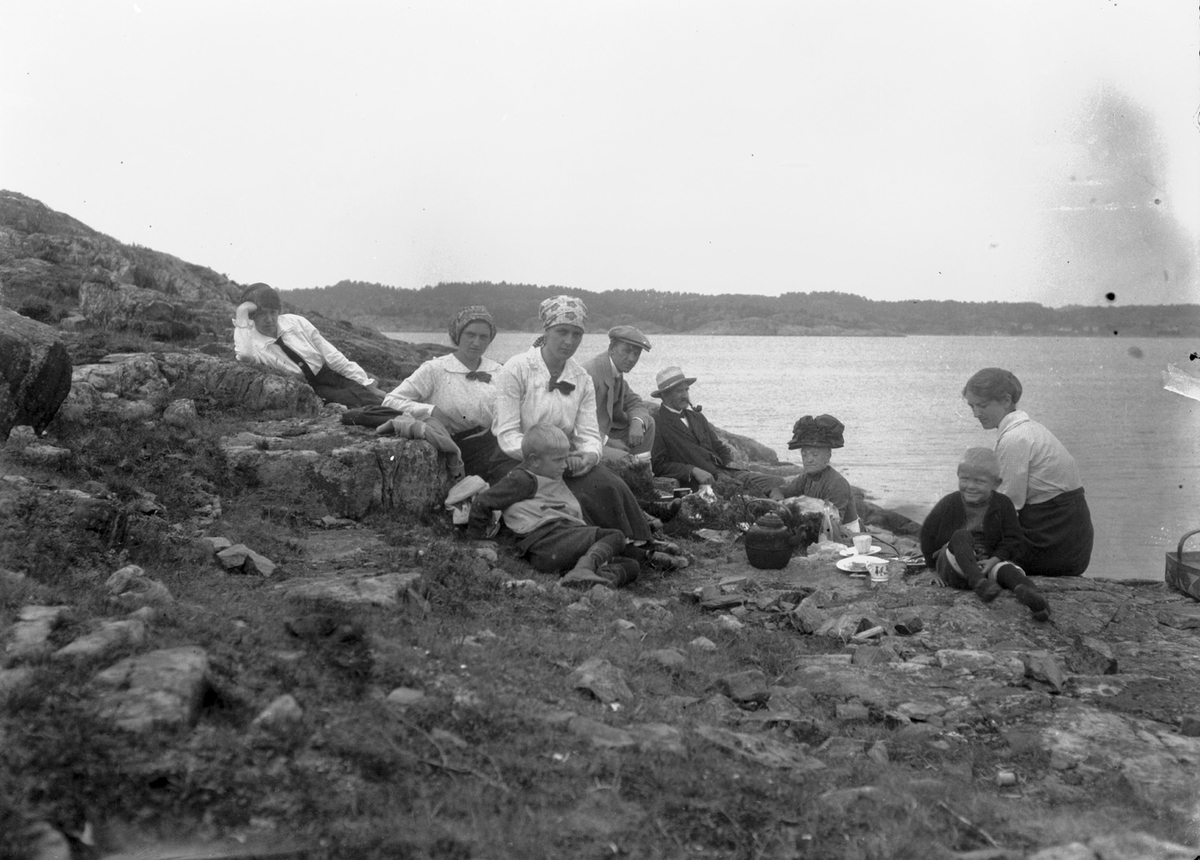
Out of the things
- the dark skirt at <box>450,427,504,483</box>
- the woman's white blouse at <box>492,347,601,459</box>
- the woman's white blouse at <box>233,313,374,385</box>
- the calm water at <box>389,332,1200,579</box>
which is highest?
the woman's white blouse at <box>233,313,374,385</box>

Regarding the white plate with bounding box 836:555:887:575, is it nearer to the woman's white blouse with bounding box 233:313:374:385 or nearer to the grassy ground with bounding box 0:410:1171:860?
the grassy ground with bounding box 0:410:1171:860

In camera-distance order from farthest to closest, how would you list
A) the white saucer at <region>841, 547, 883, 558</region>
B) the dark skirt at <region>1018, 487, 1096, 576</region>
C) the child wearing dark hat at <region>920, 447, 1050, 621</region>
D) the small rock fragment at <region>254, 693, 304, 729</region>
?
the white saucer at <region>841, 547, 883, 558</region>, the dark skirt at <region>1018, 487, 1096, 576</region>, the child wearing dark hat at <region>920, 447, 1050, 621</region>, the small rock fragment at <region>254, 693, 304, 729</region>

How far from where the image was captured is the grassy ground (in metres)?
2.74

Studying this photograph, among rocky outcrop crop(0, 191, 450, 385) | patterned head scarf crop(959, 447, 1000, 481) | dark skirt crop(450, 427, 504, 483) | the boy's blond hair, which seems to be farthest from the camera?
rocky outcrop crop(0, 191, 450, 385)

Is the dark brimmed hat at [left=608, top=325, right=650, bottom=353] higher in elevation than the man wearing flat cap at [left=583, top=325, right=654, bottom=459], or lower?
higher

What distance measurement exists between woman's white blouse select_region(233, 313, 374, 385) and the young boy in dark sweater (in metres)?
3.45

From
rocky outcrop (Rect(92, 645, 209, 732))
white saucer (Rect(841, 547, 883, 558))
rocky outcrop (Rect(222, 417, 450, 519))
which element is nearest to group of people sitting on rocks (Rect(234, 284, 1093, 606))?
rocky outcrop (Rect(222, 417, 450, 519))

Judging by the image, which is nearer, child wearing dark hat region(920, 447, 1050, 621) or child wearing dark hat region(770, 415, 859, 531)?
child wearing dark hat region(920, 447, 1050, 621)

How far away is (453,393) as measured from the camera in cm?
809

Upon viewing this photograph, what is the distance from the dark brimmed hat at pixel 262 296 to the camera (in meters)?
9.47

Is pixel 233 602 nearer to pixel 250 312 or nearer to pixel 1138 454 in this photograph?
pixel 250 312

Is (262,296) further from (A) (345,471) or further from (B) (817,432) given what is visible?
(B) (817,432)

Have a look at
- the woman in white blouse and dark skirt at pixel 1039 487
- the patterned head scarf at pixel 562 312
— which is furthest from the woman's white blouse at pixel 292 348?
the woman in white blouse and dark skirt at pixel 1039 487

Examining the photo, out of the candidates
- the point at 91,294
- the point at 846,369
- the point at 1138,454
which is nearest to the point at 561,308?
the point at 91,294
